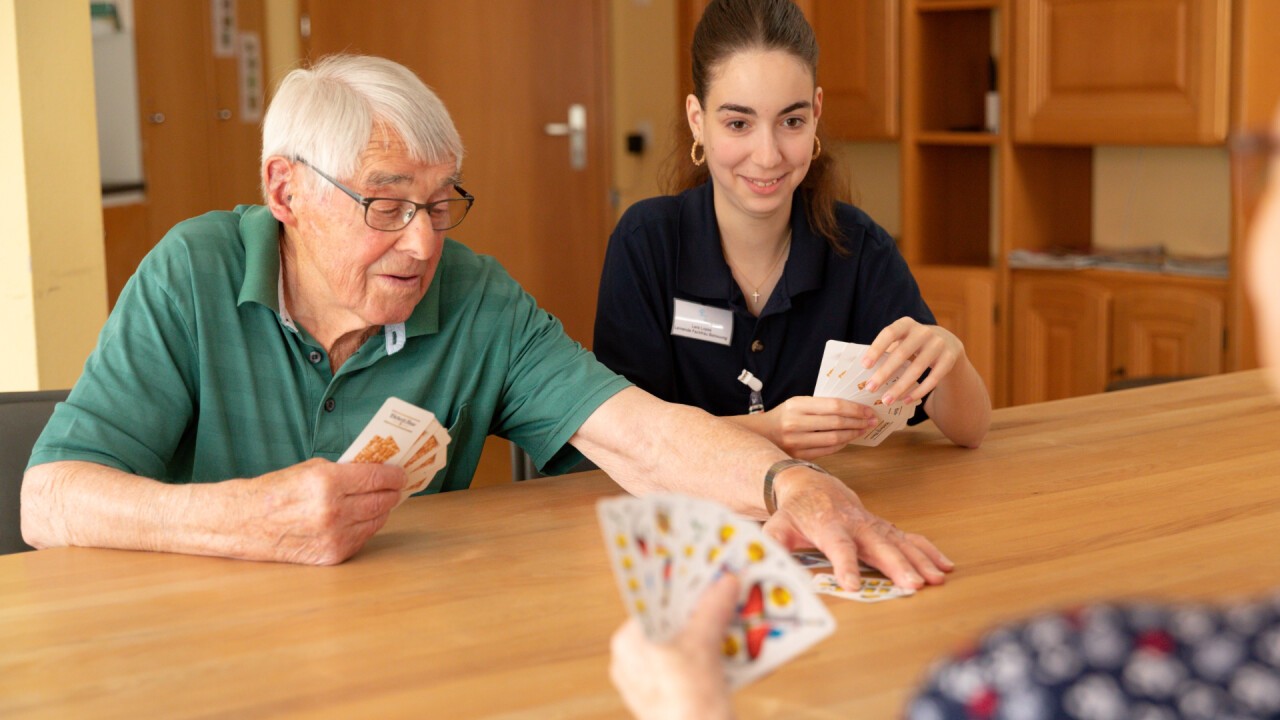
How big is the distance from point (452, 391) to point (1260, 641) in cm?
154

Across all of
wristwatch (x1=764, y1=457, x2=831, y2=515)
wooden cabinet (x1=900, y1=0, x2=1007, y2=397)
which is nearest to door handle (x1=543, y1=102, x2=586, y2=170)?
wooden cabinet (x1=900, y1=0, x2=1007, y2=397)


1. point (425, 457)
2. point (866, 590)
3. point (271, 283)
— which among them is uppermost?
point (271, 283)

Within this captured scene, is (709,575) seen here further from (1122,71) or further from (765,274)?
(1122,71)

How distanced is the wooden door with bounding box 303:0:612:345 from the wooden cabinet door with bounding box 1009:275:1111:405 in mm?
2199

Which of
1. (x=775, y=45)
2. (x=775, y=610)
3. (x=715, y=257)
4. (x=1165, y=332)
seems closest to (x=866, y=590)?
(x=775, y=610)

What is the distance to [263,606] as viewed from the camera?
1541mm

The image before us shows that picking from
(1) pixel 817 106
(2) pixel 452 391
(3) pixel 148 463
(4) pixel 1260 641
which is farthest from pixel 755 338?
(4) pixel 1260 641

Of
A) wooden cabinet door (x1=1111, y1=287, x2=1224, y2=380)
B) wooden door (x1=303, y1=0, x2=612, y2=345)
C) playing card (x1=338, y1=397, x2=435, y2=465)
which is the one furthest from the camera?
wooden door (x1=303, y1=0, x2=612, y2=345)

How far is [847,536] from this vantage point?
1.65 m

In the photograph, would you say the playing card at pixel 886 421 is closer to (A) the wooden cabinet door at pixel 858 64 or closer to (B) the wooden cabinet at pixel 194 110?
(A) the wooden cabinet door at pixel 858 64

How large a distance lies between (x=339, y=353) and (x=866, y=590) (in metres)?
0.98

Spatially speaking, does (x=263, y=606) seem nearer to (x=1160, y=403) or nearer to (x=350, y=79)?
(x=350, y=79)

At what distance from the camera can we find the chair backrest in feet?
6.79

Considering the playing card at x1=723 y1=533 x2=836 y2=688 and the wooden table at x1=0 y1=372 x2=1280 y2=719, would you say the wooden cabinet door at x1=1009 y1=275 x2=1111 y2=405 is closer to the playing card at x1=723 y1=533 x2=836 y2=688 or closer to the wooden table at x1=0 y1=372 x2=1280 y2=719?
the wooden table at x1=0 y1=372 x2=1280 y2=719
